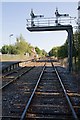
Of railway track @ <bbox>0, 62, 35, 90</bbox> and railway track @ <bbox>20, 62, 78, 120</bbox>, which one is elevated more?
railway track @ <bbox>20, 62, 78, 120</bbox>

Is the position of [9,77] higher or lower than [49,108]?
lower

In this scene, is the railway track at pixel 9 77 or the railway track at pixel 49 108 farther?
the railway track at pixel 9 77

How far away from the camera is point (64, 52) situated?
40.5 metres

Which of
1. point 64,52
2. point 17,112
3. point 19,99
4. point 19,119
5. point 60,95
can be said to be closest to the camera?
point 19,119

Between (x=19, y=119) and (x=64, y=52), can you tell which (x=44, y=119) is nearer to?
(x=19, y=119)

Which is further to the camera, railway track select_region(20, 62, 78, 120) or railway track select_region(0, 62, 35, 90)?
railway track select_region(0, 62, 35, 90)

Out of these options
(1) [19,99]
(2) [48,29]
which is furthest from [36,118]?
(2) [48,29]

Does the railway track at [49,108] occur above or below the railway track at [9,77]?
above

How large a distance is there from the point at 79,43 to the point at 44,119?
14.8 metres

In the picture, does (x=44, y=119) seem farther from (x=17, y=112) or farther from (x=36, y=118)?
(x=17, y=112)

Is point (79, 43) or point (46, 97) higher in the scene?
point (79, 43)

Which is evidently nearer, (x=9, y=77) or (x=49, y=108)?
(x=49, y=108)

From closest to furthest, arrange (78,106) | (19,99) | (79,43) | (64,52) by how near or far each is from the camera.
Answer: (78,106)
(19,99)
(79,43)
(64,52)

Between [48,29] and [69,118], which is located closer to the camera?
[69,118]
